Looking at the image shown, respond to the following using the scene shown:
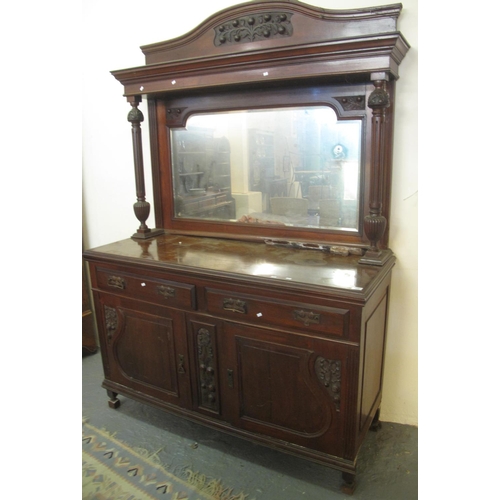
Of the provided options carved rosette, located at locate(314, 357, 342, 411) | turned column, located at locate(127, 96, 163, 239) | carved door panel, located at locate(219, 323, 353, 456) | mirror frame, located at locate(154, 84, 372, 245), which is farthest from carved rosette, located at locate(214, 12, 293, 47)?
carved rosette, located at locate(314, 357, 342, 411)

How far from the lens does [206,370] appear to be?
1852 mm

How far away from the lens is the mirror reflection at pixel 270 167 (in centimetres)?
187

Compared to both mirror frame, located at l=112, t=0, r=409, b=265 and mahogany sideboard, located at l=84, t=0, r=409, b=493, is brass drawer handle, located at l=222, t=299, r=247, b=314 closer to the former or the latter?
mahogany sideboard, located at l=84, t=0, r=409, b=493

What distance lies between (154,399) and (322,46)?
1794 millimetres

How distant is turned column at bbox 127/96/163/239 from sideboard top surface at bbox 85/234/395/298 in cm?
8

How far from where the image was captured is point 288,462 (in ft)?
6.10

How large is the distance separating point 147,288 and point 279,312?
69cm

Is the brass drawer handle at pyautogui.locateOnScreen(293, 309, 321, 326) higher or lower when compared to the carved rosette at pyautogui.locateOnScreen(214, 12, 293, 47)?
lower

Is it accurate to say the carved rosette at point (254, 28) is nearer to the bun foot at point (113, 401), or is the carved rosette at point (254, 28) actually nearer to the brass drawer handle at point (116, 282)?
the brass drawer handle at point (116, 282)

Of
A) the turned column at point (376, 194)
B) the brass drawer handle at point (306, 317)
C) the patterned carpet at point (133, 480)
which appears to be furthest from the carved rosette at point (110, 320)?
the turned column at point (376, 194)

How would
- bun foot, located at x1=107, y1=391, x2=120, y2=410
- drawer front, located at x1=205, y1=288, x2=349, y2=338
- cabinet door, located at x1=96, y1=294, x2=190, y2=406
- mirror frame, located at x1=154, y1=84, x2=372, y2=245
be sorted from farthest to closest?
bun foot, located at x1=107, y1=391, x2=120, y2=410 → cabinet door, located at x1=96, y1=294, x2=190, y2=406 → mirror frame, located at x1=154, y1=84, x2=372, y2=245 → drawer front, located at x1=205, y1=288, x2=349, y2=338

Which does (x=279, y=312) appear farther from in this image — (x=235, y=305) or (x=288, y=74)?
(x=288, y=74)

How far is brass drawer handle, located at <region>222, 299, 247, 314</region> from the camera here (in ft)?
5.46
